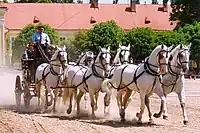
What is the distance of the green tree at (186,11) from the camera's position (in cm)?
6874

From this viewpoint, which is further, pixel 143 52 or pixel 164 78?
pixel 143 52

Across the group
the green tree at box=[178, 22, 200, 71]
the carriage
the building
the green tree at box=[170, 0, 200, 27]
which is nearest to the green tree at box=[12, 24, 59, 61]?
the building

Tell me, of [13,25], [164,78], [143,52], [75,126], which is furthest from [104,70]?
[13,25]

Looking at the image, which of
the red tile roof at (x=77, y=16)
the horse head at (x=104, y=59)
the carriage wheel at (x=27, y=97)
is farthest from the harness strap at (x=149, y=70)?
the red tile roof at (x=77, y=16)

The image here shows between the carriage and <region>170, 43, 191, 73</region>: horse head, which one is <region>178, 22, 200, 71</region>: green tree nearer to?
the carriage

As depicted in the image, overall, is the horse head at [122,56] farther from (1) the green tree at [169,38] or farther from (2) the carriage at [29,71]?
(1) the green tree at [169,38]

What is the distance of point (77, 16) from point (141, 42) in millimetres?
24229

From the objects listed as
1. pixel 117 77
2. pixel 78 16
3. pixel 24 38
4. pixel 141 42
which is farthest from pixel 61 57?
pixel 78 16

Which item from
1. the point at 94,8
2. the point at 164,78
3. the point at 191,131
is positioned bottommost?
the point at 191,131

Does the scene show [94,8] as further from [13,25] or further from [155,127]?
[155,127]

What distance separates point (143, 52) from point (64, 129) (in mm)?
47703

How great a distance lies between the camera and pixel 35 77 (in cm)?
2064

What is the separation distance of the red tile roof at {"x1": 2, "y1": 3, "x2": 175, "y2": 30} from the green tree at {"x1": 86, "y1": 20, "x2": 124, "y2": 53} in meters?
15.0

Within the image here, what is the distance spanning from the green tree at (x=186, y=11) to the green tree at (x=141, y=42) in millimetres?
5476
